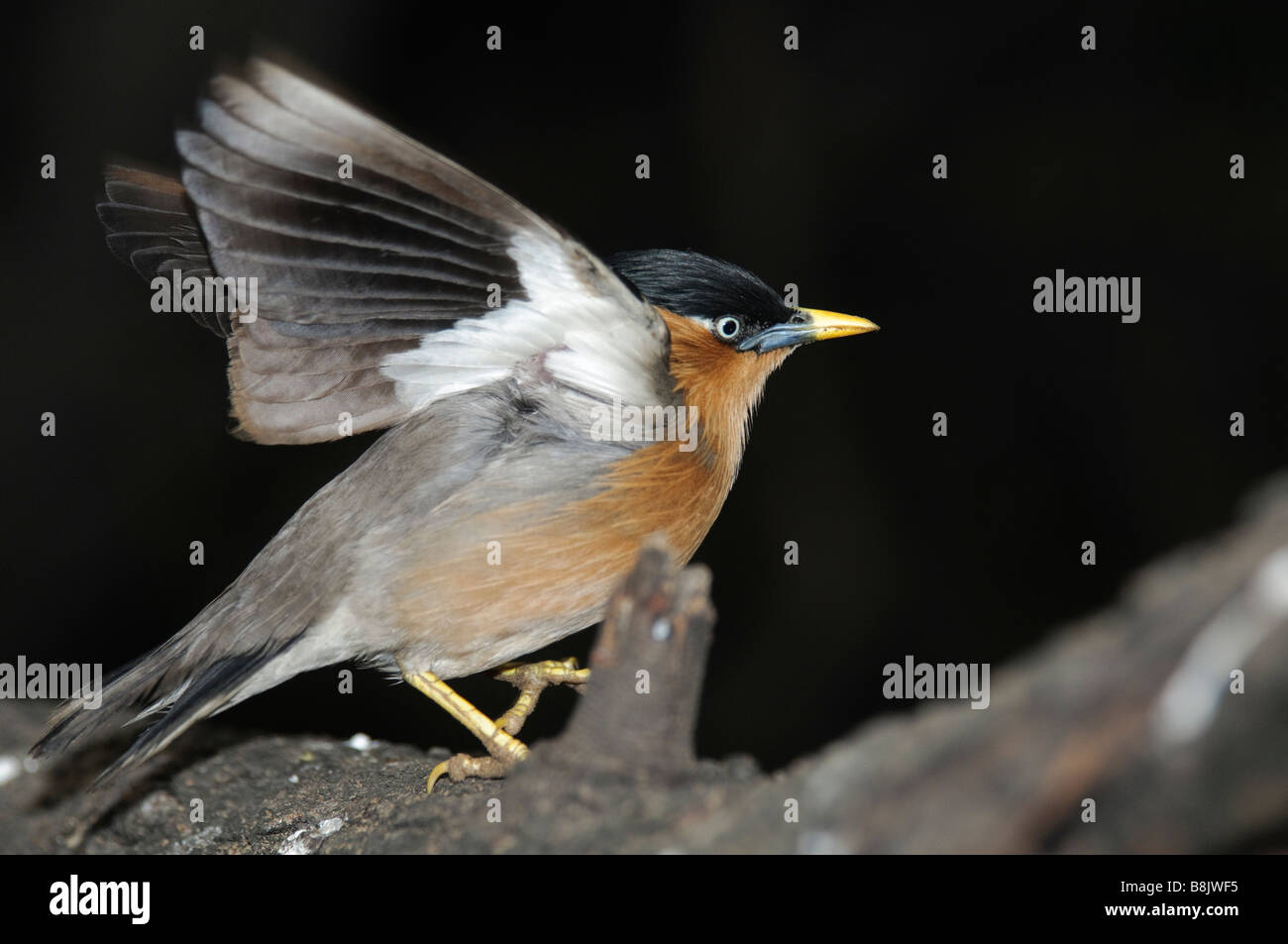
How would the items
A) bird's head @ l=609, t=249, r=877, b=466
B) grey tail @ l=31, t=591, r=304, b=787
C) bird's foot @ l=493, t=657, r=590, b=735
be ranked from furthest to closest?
bird's foot @ l=493, t=657, r=590, b=735 < bird's head @ l=609, t=249, r=877, b=466 < grey tail @ l=31, t=591, r=304, b=787

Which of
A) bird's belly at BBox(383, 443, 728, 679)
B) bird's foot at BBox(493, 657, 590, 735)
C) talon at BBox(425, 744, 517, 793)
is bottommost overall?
talon at BBox(425, 744, 517, 793)

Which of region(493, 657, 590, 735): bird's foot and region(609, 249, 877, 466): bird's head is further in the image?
region(493, 657, 590, 735): bird's foot

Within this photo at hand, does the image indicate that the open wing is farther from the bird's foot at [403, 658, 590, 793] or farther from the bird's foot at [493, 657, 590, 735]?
the bird's foot at [493, 657, 590, 735]

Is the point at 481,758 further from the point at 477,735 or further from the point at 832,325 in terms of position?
the point at 832,325

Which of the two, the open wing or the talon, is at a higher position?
the open wing

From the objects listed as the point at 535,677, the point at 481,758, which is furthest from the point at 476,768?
the point at 535,677

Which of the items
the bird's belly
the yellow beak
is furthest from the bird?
the yellow beak

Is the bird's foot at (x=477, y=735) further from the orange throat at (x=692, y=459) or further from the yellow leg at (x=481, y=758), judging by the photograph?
the orange throat at (x=692, y=459)

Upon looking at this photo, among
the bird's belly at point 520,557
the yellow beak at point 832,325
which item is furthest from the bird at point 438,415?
the yellow beak at point 832,325

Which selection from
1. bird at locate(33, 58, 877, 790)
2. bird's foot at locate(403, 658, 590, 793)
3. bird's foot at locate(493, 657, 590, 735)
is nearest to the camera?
bird at locate(33, 58, 877, 790)
